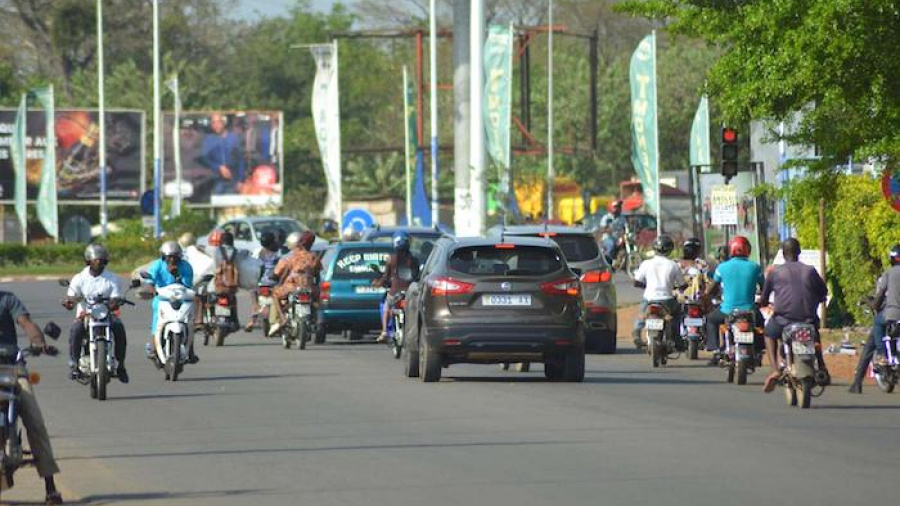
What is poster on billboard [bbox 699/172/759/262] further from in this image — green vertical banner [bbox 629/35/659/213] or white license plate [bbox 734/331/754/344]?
green vertical banner [bbox 629/35/659/213]

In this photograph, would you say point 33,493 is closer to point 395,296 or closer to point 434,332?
point 434,332

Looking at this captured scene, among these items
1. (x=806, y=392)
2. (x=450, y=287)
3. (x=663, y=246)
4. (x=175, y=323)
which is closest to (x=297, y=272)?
(x=663, y=246)

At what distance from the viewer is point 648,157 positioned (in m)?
52.8

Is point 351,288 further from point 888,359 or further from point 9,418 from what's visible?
point 9,418

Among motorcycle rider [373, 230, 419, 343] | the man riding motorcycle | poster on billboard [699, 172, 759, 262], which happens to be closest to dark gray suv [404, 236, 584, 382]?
motorcycle rider [373, 230, 419, 343]

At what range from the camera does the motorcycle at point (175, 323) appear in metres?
23.7

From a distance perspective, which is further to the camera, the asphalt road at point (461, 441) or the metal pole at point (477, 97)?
the metal pole at point (477, 97)

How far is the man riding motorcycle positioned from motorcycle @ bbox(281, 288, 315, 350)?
0.48 ft

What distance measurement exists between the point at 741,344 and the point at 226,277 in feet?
36.2

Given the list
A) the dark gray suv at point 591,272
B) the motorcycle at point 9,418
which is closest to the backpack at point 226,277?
the dark gray suv at point 591,272

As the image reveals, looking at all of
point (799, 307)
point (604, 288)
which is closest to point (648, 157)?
point (604, 288)

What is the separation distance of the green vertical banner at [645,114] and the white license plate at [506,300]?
2975cm

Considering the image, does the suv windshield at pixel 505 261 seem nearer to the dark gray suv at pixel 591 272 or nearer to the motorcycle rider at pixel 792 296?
the motorcycle rider at pixel 792 296

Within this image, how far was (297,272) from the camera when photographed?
102 ft
